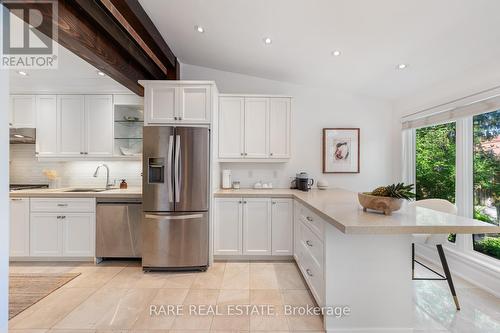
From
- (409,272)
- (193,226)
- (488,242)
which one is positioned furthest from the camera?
(193,226)

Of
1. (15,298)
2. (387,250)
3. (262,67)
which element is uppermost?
(262,67)

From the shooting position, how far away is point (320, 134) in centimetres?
378

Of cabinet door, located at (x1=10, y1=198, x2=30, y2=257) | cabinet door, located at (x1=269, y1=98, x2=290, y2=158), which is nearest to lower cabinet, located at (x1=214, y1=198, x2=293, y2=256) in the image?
cabinet door, located at (x1=269, y1=98, x2=290, y2=158)

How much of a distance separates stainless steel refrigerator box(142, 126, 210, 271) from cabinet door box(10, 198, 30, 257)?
160 centimetres

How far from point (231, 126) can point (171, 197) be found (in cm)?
133

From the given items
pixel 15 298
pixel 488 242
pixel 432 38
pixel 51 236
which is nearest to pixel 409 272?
pixel 488 242

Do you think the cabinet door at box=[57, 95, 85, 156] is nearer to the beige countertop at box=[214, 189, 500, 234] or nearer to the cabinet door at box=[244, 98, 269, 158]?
the cabinet door at box=[244, 98, 269, 158]

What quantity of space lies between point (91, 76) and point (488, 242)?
17.0 ft

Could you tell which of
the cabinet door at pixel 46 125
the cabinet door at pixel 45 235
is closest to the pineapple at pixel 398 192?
the cabinet door at pixel 45 235

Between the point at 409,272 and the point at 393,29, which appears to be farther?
the point at 393,29

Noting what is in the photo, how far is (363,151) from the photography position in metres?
3.78

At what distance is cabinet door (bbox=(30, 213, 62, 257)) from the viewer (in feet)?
9.85

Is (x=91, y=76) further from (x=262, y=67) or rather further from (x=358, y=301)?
Result: (x=358, y=301)

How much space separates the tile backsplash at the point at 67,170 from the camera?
3.60 metres
